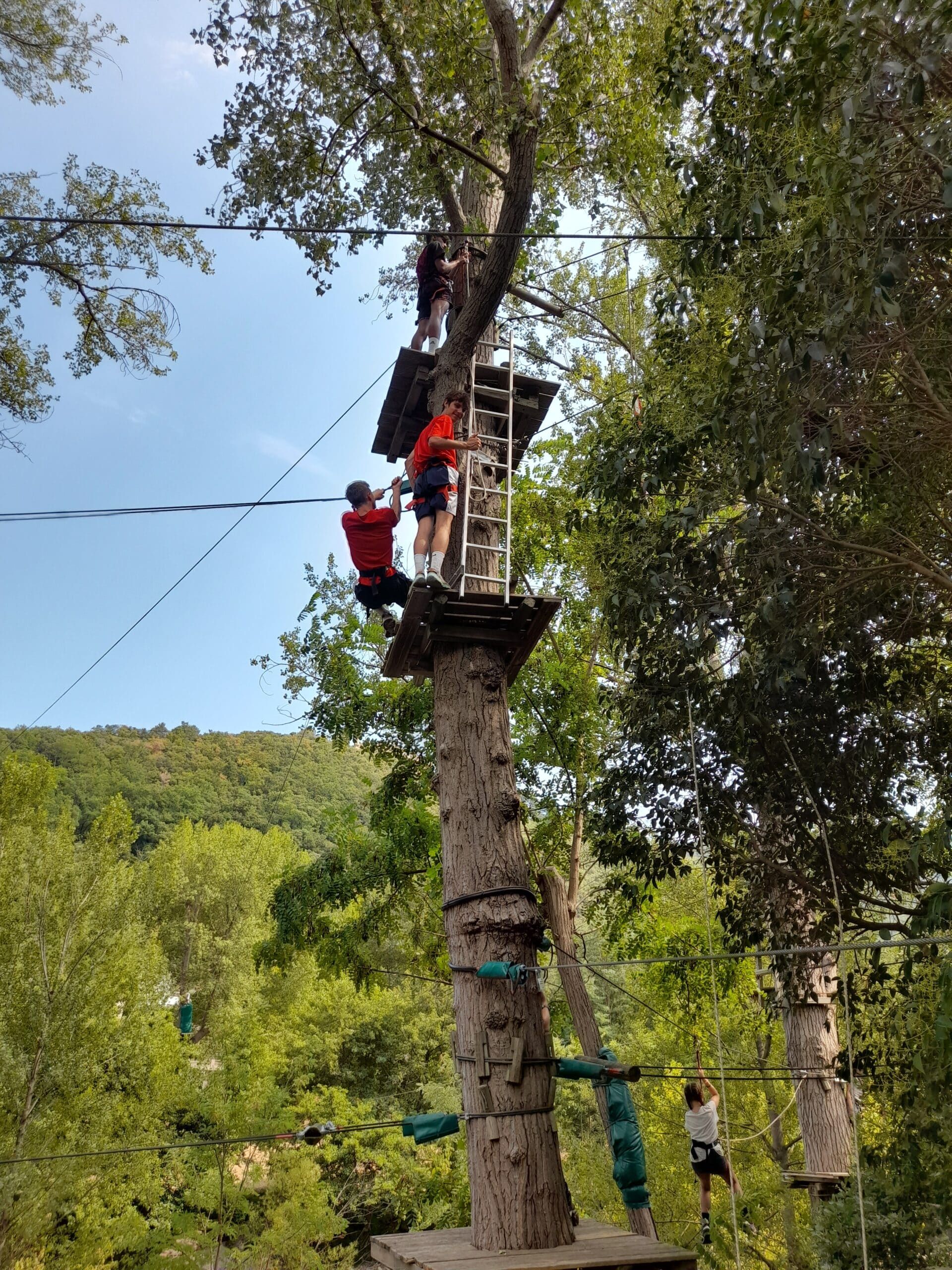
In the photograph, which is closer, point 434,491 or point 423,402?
point 434,491

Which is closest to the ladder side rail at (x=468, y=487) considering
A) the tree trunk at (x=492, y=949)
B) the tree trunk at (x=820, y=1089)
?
the tree trunk at (x=492, y=949)

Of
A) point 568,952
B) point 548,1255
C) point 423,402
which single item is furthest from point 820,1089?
point 423,402

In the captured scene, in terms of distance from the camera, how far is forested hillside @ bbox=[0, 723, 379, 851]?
108 ft

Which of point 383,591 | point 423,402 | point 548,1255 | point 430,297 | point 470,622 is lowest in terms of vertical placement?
point 548,1255

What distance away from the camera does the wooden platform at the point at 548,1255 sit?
114 inches

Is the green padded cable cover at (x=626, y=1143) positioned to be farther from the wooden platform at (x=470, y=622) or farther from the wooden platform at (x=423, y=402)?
the wooden platform at (x=423, y=402)

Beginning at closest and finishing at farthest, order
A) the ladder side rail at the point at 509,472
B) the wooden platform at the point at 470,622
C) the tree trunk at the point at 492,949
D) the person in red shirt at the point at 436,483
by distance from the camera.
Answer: the tree trunk at the point at 492,949 < the wooden platform at the point at 470,622 < the ladder side rail at the point at 509,472 < the person in red shirt at the point at 436,483

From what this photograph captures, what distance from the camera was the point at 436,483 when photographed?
473 centimetres

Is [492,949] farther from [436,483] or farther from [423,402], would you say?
[423,402]

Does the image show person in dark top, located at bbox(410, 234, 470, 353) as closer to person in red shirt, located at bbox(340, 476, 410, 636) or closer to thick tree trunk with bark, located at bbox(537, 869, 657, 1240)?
person in red shirt, located at bbox(340, 476, 410, 636)

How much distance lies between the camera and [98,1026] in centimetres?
1237

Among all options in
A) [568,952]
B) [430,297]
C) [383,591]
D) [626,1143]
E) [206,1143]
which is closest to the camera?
[626,1143]

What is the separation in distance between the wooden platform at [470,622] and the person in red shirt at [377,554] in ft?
2.69

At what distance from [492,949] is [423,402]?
3.36 metres
